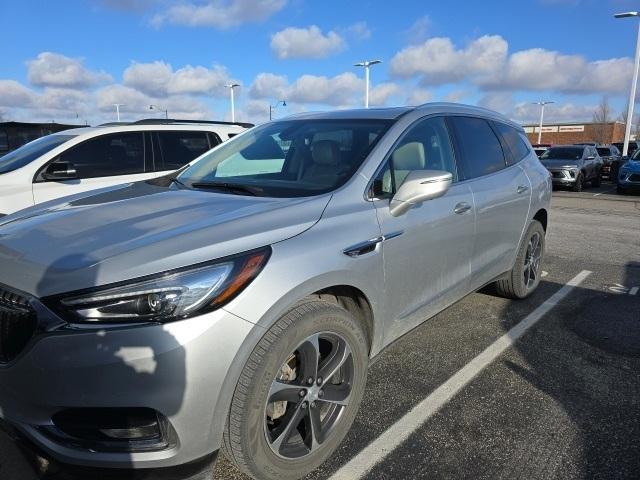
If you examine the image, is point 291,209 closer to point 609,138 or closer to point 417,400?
point 417,400

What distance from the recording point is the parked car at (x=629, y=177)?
16.0 metres

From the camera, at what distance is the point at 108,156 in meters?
6.31

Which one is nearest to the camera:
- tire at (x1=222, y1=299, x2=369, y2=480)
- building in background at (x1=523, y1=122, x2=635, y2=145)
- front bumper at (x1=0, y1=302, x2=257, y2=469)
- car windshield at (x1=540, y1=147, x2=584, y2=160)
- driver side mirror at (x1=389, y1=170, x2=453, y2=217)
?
front bumper at (x1=0, y1=302, x2=257, y2=469)

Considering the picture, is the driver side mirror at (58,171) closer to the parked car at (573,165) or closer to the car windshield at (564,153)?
the parked car at (573,165)

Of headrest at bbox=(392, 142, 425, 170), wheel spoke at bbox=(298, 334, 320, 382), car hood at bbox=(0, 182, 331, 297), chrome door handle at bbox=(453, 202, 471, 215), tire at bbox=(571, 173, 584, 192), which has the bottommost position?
tire at bbox=(571, 173, 584, 192)

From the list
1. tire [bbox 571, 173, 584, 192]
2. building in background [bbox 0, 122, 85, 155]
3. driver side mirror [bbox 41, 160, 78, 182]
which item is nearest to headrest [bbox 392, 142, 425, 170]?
driver side mirror [bbox 41, 160, 78, 182]

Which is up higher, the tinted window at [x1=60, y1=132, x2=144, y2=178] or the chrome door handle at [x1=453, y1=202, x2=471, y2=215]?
the tinted window at [x1=60, y1=132, x2=144, y2=178]

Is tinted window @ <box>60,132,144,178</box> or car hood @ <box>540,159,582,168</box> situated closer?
tinted window @ <box>60,132,144,178</box>

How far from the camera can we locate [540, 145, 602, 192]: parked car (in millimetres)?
17312

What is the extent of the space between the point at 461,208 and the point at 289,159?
1210 mm

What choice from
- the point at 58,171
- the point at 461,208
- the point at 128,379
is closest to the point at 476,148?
the point at 461,208

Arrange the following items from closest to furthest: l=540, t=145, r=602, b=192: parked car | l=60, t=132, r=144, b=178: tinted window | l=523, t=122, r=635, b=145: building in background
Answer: l=60, t=132, r=144, b=178: tinted window
l=540, t=145, r=602, b=192: parked car
l=523, t=122, r=635, b=145: building in background

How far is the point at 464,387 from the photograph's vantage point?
3217 millimetres

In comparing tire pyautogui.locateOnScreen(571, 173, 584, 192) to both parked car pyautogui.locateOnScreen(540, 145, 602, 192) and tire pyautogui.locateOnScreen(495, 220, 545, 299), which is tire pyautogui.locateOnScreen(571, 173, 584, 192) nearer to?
parked car pyautogui.locateOnScreen(540, 145, 602, 192)
